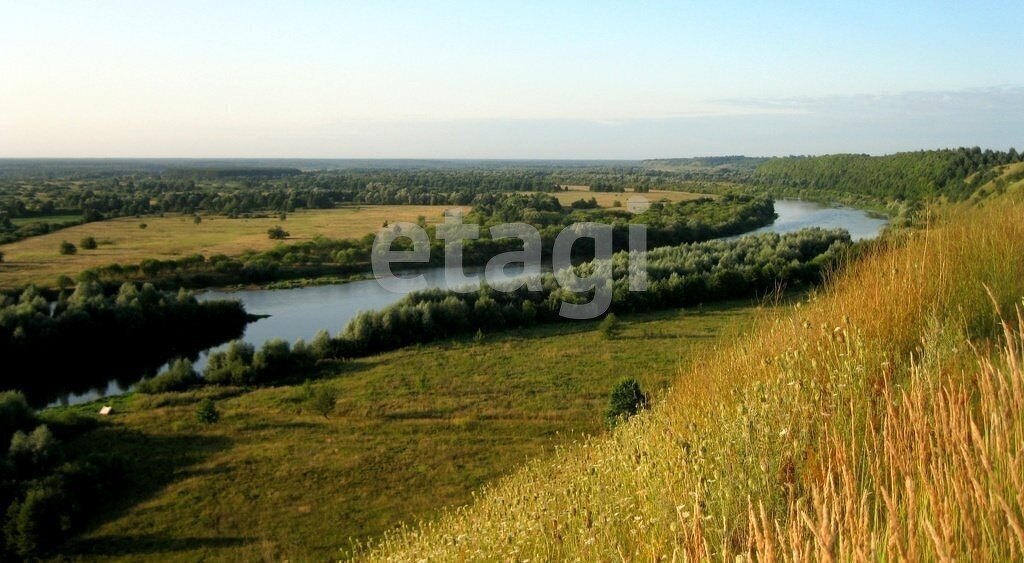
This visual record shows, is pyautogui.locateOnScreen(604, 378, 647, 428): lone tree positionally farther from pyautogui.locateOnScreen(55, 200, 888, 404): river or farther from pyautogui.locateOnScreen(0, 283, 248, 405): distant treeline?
pyautogui.locateOnScreen(0, 283, 248, 405): distant treeline

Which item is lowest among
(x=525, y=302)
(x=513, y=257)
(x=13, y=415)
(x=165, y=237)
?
(x=13, y=415)

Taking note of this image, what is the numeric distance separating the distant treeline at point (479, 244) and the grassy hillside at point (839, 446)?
36.2 meters

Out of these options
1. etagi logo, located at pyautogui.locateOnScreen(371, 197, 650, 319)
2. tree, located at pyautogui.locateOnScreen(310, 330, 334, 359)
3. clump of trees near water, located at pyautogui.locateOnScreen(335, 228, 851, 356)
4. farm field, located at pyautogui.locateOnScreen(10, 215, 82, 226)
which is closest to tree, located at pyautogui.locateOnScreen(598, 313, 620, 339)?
clump of trees near water, located at pyautogui.locateOnScreen(335, 228, 851, 356)

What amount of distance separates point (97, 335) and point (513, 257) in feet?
81.2

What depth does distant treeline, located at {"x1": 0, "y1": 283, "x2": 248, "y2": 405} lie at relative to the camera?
2367 cm

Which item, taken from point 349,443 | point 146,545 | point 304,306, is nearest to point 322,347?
point 349,443

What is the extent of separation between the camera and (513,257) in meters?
44.1

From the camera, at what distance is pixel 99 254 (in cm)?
4044

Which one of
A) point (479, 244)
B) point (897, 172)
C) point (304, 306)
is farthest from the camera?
point (897, 172)

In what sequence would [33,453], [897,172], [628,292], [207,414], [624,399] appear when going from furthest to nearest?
[897,172] < [628,292] < [207,414] < [33,453] < [624,399]

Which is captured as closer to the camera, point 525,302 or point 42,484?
point 42,484

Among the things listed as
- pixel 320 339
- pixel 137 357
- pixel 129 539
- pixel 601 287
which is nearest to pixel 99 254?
pixel 137 357

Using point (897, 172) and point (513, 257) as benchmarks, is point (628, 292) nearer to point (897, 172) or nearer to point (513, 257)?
point (513, 257)

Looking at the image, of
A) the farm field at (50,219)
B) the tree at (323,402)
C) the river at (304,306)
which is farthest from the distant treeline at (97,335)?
Answer: the farm field at (50,219)
